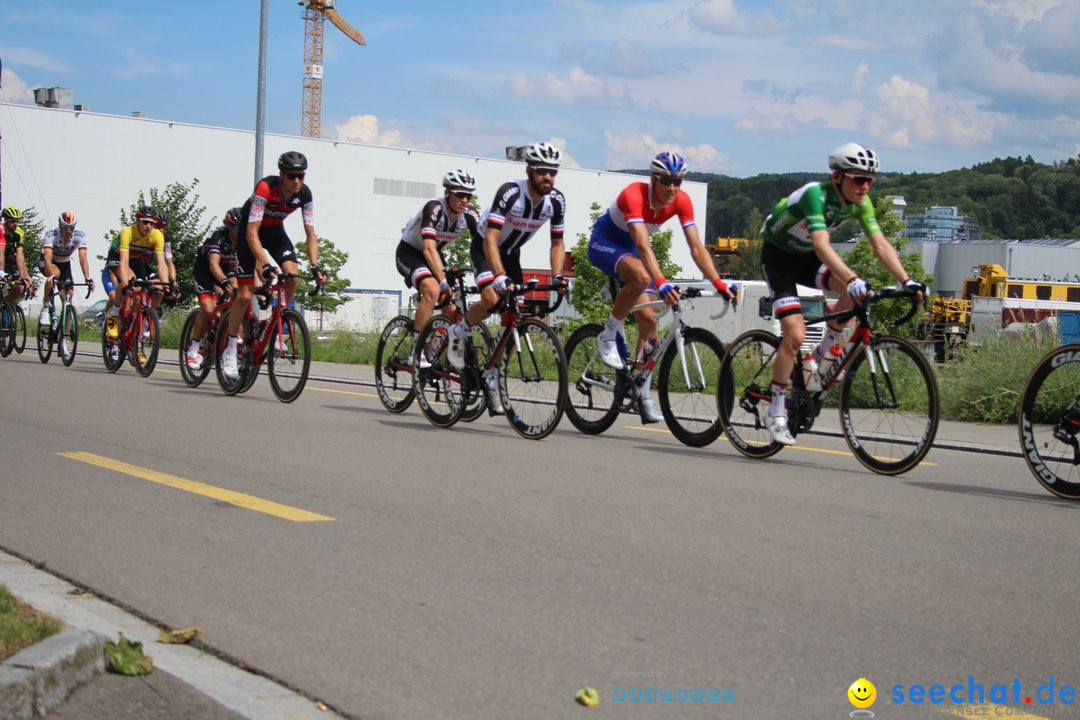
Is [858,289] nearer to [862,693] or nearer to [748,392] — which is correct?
[748,392]

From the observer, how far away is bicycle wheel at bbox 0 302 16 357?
20.7 metres

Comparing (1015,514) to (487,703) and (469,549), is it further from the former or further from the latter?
(487,703)

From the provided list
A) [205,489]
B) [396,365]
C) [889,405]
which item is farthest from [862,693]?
[396,365]

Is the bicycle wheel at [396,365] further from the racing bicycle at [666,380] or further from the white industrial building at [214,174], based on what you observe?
the white industrial building at [214,174]

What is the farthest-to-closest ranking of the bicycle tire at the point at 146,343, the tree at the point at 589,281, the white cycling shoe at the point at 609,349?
1. the tree at the point at 589,281
2. the bicycle tire at the point at 146,343
3. the white cycling shoe at the point at 609,349

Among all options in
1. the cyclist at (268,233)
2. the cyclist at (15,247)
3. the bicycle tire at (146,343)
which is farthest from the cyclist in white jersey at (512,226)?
the cyclist at (15,247)

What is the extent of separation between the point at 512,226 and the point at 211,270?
5.57m

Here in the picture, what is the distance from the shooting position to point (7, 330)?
2078cm

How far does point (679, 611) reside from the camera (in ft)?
15.9

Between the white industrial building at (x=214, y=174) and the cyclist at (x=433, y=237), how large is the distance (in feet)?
180

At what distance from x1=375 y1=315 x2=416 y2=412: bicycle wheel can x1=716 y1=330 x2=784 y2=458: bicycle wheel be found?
11.1ft

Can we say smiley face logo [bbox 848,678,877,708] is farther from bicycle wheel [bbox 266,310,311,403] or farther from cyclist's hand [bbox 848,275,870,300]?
bicycle wheel [bbox 266,310,311,403]

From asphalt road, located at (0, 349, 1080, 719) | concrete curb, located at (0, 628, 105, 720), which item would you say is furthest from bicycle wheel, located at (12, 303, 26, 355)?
concrete curb, located at (0, 628, 105, 720)

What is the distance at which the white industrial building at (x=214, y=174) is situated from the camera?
73438mm
